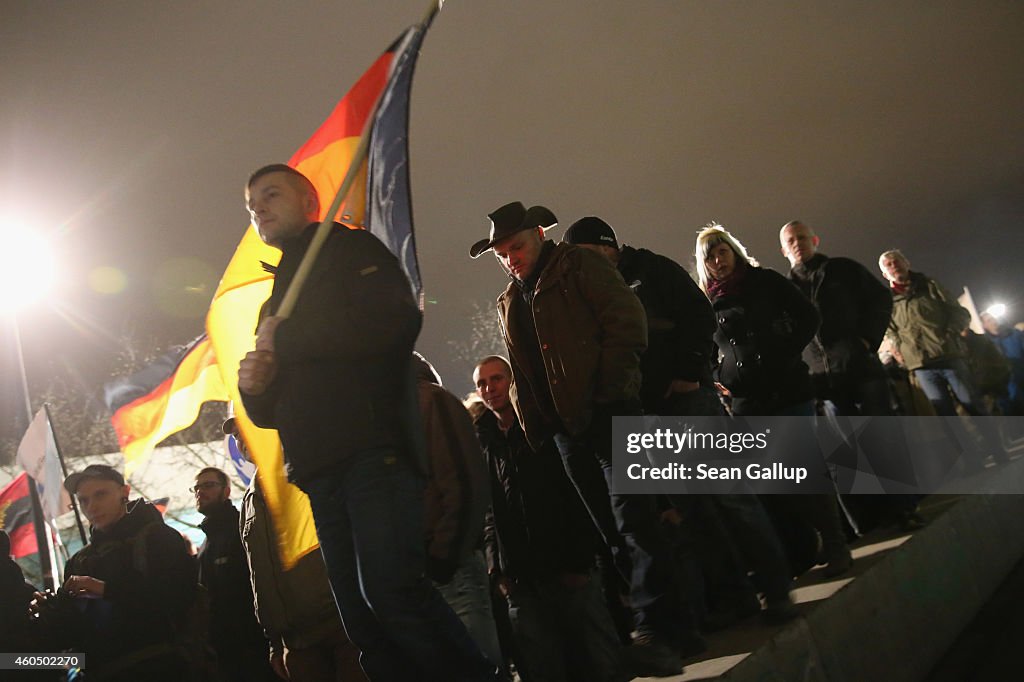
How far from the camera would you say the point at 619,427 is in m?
3.17

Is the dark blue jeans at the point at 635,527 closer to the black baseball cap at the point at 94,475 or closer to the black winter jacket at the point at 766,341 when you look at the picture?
the black winter jacket at the point at 766,341

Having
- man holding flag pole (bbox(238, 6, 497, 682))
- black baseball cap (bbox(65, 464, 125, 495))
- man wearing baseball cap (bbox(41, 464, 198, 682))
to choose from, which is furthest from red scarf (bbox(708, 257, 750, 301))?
black baseball cap (bbox(65, 464, 125, 495))

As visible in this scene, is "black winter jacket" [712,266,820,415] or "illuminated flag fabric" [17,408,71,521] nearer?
"black winter jacket" [712,266,820,415]

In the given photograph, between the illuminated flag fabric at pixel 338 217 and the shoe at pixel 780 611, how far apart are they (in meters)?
1.92

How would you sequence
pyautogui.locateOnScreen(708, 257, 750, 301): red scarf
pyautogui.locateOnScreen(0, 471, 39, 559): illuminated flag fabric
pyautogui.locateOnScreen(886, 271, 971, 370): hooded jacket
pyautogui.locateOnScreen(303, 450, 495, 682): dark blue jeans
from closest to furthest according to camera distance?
pyautogui.locateOnScreen(303, 450, 495, 682): dark blue jeans < pyautogui.locateOnScreen(708, 257, 750, 301): red scarf < pyautogui.locateOnScreen(886, 271, 971, 370): hooded jacket < pyautogui.locateOnScreen(0, 471, 39, 559): illuminated flag fabric

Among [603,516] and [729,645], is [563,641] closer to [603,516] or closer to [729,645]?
[603,516]

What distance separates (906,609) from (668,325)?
1.69m

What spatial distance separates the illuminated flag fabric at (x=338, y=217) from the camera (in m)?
3.19

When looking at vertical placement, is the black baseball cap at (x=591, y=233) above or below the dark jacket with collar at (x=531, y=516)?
above

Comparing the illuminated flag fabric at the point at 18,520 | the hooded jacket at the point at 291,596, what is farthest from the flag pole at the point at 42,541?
the hooded jacket at the point at 291,596

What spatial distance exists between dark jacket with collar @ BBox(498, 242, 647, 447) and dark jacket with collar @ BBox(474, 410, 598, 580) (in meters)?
0.68

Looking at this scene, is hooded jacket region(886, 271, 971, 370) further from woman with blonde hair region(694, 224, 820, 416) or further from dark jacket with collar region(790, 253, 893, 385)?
woman with blonde hair region(694, 224, 820, 416)

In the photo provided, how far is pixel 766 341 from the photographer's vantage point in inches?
176

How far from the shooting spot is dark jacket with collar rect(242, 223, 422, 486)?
228 centimetres
